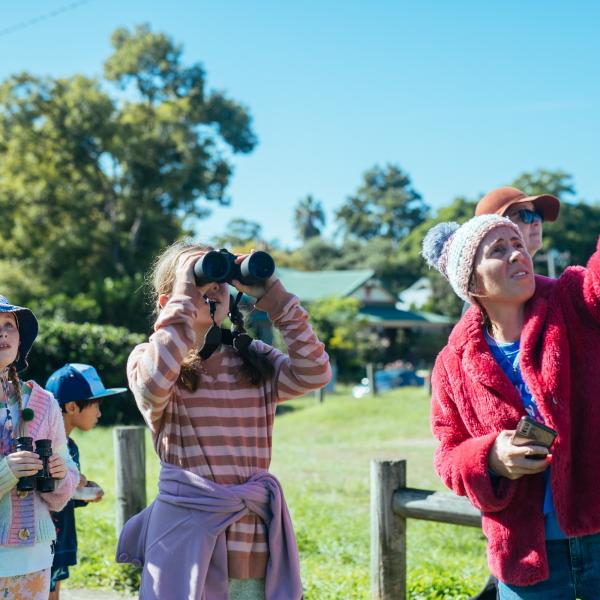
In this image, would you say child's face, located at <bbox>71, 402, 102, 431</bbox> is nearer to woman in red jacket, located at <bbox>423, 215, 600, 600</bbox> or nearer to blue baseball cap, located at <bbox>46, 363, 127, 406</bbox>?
blue baseball cap, located at <bbox>46, 363, 127, 406</bbox>

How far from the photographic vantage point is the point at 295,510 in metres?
7.48

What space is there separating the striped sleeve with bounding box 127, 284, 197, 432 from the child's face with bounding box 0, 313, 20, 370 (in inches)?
33.8

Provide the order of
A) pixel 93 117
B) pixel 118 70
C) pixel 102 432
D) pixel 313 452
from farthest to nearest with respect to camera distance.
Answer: pixel 118 70 → pixel 93 117 → pixel 102 432 → pixel 313 452

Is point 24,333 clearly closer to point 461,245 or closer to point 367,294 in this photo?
point 461,245

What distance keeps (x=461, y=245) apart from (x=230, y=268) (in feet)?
2.60

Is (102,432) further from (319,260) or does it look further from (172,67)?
(319,260)

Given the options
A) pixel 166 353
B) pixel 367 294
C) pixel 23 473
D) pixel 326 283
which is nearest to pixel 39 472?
pixel 23 473

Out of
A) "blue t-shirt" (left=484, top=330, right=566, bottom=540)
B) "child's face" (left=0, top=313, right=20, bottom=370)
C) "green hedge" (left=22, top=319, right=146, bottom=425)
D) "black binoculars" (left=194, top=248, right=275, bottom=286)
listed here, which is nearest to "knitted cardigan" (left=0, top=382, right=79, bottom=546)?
"child's face" (left=0, top=313, right=20, bottom=370)

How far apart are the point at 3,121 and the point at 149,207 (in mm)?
5461

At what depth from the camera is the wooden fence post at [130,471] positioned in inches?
203

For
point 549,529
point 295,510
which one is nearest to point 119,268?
point 295,510

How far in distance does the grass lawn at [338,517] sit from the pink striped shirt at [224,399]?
2407 mm

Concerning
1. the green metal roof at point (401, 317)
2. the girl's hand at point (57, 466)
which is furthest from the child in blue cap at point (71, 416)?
the green metal roof at point (401, 317)

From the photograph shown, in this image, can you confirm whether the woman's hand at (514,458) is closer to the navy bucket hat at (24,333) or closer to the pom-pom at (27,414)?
the pom-pom at (27,414)
